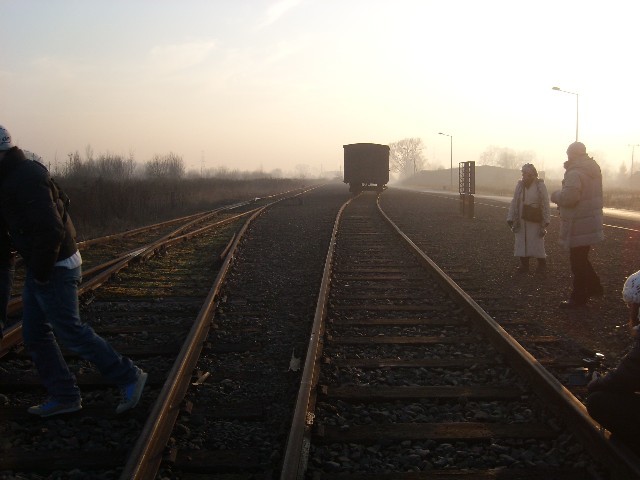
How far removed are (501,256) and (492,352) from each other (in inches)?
276

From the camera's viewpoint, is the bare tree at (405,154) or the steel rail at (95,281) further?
the bare tree at (405,154)

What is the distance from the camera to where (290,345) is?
5.90 m

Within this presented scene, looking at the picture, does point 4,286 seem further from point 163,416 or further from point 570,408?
point 570,408

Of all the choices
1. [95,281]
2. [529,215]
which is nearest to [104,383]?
[95,281]

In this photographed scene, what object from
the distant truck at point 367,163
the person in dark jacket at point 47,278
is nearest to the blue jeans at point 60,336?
the person in dark jacket at point 47,278

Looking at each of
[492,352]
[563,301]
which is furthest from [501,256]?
[492,352]

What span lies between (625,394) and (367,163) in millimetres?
38015

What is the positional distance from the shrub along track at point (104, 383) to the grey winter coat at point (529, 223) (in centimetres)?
465

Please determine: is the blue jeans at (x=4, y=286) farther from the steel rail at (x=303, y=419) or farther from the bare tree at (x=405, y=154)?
the bare tree at (x=405, y=154)

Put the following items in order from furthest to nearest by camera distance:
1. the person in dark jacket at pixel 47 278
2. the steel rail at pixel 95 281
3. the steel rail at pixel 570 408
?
1. the steel rail at pixel 95 281
2. the person in dark jacket at pixel 47 278
3. the steel rail at pixel 570 408

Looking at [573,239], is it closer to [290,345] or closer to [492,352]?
[492,352]

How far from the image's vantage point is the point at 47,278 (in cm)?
398

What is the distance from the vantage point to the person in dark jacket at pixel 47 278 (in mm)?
3836

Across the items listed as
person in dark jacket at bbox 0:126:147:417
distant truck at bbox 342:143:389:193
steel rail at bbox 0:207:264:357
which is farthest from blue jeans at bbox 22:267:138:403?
distant truck at bbox 342:143:389:193
